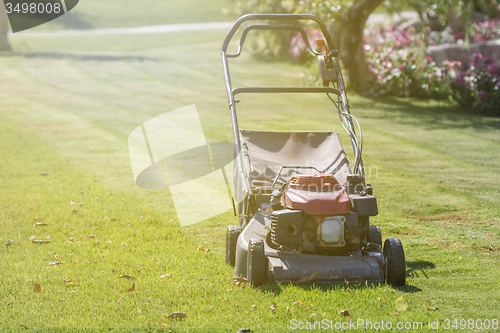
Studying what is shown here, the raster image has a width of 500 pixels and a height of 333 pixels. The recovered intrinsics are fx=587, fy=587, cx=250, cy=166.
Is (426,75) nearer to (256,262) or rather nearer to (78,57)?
(256,262)

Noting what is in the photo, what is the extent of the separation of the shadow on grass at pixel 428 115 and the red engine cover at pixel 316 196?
842cm

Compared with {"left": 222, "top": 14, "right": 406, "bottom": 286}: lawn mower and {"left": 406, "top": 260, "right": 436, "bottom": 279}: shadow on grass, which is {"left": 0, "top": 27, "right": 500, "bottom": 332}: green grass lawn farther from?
{"left": 222, "top": 14, "right": 406, "bottom": 286}: lawn mower

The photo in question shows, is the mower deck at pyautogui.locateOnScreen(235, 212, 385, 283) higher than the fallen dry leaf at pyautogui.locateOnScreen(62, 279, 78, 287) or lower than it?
higher

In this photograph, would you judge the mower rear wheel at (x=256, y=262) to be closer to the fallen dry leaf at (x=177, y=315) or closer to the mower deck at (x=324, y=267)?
the mower deck at (x=324, y=267)

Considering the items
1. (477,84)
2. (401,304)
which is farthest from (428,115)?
(401,304)

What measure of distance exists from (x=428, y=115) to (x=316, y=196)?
10.2 m

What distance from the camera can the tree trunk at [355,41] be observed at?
631 inches

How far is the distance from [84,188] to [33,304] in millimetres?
3939

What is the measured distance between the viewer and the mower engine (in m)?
4.29

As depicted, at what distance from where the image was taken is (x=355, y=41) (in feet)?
54.0

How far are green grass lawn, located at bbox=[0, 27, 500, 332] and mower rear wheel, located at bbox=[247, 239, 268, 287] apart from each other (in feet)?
0.27

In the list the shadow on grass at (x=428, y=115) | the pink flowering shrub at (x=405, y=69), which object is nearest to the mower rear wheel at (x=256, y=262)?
the shadow on grass at (x=428, y=115)

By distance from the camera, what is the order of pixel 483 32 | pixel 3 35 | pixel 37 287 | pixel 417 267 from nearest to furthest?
pixel 37 287, pixel 417 267, pixel 483 32, pixel 3 35

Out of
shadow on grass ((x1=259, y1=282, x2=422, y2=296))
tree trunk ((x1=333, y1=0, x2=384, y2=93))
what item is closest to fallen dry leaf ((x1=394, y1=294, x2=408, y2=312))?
shadow on grass ((x1=259, y1=282, x2=422, y2=296))
